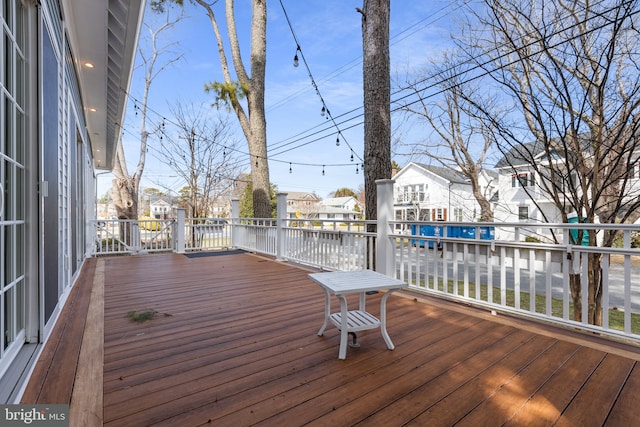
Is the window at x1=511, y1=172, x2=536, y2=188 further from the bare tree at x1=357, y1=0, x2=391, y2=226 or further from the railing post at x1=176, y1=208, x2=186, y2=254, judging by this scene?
the railing post at x1=176, y1=208, x2=186, y2=254

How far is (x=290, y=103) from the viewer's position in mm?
15312

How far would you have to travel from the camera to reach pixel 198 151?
12.4 meters

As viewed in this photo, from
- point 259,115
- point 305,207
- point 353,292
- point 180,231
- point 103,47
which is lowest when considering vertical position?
point 353,292

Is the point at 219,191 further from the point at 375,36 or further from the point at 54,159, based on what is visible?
the point at 54,159

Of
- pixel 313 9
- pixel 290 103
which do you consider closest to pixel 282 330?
pixel 313 9

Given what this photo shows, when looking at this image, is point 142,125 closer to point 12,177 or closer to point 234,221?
point 234,221

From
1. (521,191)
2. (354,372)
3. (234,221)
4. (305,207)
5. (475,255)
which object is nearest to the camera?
(354,372)

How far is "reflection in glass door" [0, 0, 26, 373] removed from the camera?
1551 millimetres

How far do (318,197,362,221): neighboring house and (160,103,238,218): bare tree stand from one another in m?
19.7

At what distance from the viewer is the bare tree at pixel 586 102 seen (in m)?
3.30

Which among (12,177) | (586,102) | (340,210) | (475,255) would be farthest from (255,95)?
(340,210)

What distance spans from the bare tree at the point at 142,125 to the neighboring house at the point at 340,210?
68.3 ft

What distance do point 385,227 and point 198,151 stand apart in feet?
34.6

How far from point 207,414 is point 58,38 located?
11.3 ft
